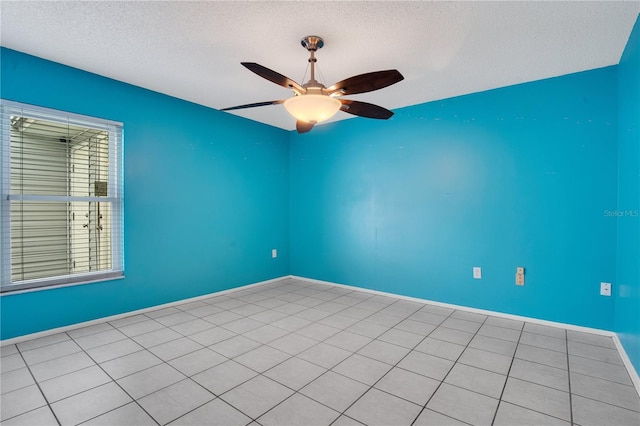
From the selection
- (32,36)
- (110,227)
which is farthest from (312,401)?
(32,36)

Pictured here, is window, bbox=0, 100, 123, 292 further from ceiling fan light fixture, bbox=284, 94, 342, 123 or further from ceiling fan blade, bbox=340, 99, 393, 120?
ceiling fan blade, bbox=340, 99, 393, 120

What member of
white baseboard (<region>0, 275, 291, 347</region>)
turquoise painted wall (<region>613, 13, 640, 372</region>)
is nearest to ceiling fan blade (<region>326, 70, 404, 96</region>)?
turquoise painted wall (<region>613, 13, 640, 372</region>)

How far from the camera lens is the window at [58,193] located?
2.60 metres

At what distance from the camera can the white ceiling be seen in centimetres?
201

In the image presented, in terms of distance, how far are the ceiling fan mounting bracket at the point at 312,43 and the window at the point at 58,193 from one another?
2210mm

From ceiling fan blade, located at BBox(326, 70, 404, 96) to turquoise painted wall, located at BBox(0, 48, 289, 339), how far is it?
7.75ft

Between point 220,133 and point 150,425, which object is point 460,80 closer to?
point 220,133

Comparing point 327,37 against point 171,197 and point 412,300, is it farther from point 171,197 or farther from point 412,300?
point 412,300

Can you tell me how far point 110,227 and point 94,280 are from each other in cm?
55

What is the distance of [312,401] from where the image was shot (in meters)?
1.86

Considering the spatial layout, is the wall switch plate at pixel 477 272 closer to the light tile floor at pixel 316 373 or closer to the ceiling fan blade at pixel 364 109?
the light tile floor at pixel 316 373

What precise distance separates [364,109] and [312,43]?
0.64m

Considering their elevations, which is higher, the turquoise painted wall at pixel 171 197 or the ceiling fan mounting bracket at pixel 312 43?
the ceiling fan mounting bracket at pixel 312 43

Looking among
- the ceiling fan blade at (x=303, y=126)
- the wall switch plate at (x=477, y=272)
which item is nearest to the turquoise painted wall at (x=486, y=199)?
the wall switch plate at (x=477, y=272)
